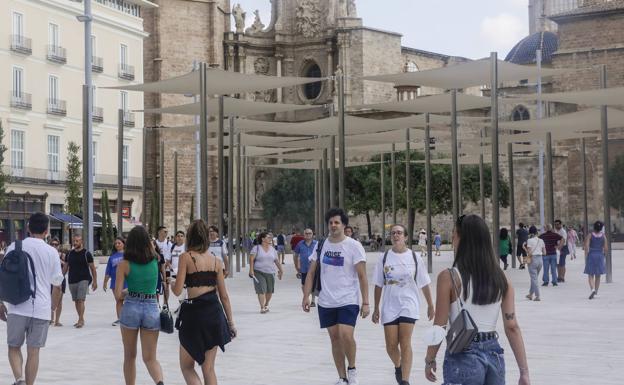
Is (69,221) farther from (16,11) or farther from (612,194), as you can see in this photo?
(612,194)

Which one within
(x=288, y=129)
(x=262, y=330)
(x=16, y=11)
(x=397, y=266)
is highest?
(x=16, y=11)

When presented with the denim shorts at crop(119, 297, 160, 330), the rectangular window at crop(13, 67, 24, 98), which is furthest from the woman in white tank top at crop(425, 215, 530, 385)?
the rectangular window at crop(13, 67, 24, 98)

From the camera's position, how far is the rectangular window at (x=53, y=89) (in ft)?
158

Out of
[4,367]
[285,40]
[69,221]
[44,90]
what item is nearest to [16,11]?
[44,90]

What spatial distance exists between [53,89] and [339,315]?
40.4m

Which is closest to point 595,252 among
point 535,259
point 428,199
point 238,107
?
point 535,259

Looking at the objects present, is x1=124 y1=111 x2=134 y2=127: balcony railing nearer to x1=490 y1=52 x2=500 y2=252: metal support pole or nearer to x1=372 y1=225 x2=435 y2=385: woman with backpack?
x1=490 y1=52 x2=500 y2=252: metal support pole

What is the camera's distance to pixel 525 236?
1321 inches

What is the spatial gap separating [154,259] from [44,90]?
40.0 meters

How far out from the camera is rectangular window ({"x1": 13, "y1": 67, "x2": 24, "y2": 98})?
45906 mm

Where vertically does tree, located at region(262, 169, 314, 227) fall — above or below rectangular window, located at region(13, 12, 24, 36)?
below

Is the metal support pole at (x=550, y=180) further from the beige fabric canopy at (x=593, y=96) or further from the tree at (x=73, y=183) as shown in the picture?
the tree at (x=73, y=183)

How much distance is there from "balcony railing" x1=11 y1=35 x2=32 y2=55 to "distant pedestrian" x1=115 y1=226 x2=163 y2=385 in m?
38.1

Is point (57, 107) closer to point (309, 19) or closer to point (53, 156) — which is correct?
point (53, 156)
